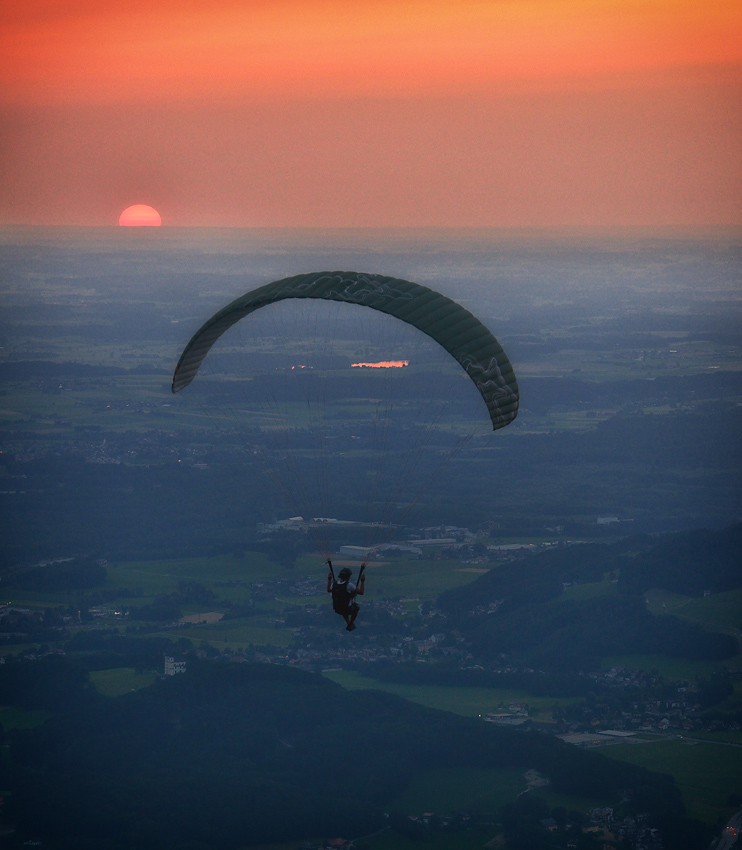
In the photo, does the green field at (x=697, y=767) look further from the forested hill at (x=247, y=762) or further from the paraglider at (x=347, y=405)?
the paraglider at (x=347, y=405)

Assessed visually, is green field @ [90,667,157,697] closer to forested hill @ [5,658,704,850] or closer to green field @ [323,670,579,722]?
forested hill @ [5,658,704,850]

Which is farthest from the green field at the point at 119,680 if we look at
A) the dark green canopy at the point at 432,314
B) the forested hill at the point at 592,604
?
the dark green canopy at the point at 432,314

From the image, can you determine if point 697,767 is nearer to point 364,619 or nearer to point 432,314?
point 364,619

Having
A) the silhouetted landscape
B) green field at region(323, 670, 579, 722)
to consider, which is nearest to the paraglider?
the silhouetted landscape

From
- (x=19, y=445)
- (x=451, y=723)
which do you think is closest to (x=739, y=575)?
(x=451, y=723)

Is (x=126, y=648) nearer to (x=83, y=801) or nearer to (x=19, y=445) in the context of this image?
(x=83, y=801)

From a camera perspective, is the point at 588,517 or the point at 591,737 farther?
the point at 588,517
